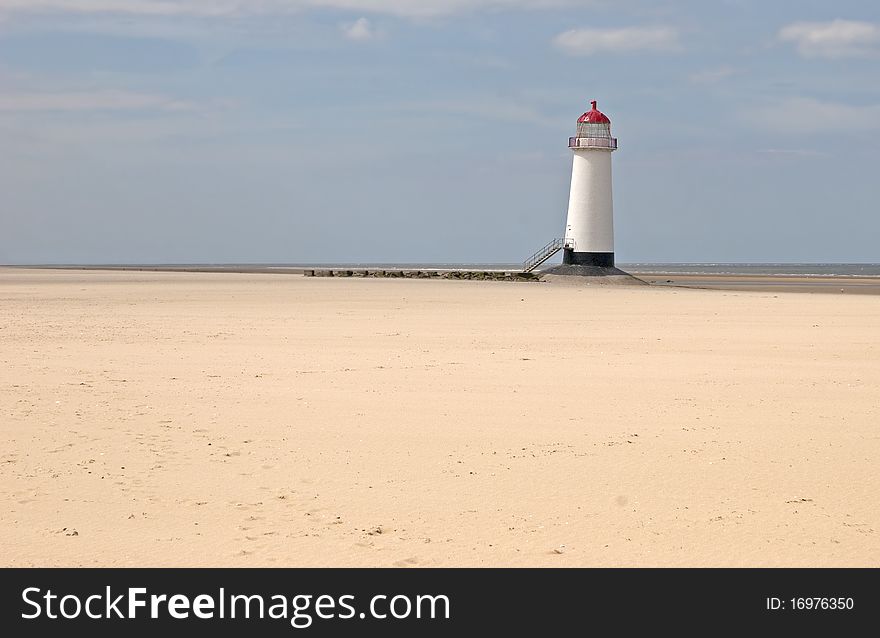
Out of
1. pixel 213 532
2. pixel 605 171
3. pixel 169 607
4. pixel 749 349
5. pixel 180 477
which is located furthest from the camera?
pixel 605 171

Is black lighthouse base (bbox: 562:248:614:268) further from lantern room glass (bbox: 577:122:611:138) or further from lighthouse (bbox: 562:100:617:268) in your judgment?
lantern room glass (bbox: 577:122:611:138)

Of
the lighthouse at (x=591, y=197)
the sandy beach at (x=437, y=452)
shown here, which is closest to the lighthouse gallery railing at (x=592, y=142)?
the lighthouse at (x=591, y=197)

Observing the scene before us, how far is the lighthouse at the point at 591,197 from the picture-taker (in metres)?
55.7

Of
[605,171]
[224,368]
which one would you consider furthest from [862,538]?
[605,171]

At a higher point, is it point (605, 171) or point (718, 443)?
point (605, 171)

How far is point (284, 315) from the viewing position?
89.2ft

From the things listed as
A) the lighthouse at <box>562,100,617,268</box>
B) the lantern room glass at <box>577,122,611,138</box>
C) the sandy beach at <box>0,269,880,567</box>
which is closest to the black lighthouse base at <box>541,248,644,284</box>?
the lighthouse at <box>562,100,617,268</box>

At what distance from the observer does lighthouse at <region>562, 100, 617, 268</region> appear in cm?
5569

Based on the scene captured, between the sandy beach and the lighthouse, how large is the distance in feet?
119

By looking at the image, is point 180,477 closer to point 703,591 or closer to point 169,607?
point 169,607

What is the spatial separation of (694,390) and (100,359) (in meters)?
→ 8.95

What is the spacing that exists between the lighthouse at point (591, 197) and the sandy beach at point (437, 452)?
36126 millimetres

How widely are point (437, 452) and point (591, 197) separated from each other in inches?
1867

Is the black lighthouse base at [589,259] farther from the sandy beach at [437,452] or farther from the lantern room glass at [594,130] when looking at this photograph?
the sandy beach at [437,452]
